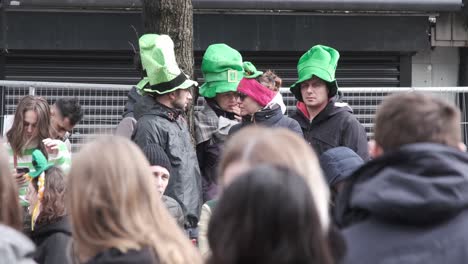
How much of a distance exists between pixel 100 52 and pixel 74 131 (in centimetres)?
238

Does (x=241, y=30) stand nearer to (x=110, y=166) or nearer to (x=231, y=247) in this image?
(x=110, y=166)

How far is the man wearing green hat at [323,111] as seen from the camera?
6508 mm

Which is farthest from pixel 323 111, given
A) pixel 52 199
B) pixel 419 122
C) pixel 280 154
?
pixel 280 154

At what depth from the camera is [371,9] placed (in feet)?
37.1

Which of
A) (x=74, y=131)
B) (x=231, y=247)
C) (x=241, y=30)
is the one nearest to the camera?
(x=231, y=247)

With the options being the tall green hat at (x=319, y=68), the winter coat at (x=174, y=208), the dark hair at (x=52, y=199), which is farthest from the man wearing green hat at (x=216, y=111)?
Answer: the dark hair at (x=52, y=199)

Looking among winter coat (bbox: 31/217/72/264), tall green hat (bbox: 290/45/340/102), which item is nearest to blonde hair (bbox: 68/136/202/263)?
winter coat (bbox: 31/217/72/264)

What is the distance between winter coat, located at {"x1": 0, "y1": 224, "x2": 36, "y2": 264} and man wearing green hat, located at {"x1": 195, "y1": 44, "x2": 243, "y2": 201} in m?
3.55

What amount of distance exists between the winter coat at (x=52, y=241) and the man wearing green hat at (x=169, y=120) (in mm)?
1107

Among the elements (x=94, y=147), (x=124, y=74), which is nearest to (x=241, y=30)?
(x=124, y=74)

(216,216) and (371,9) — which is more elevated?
(371,9)

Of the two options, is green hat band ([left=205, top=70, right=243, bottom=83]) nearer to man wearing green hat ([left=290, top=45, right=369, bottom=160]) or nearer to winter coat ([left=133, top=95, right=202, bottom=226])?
man wearing green hat ([left=290, top=45, right=369, bottom=160])

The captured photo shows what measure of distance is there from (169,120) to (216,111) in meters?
0.73

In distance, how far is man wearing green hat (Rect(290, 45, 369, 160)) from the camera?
651cm
